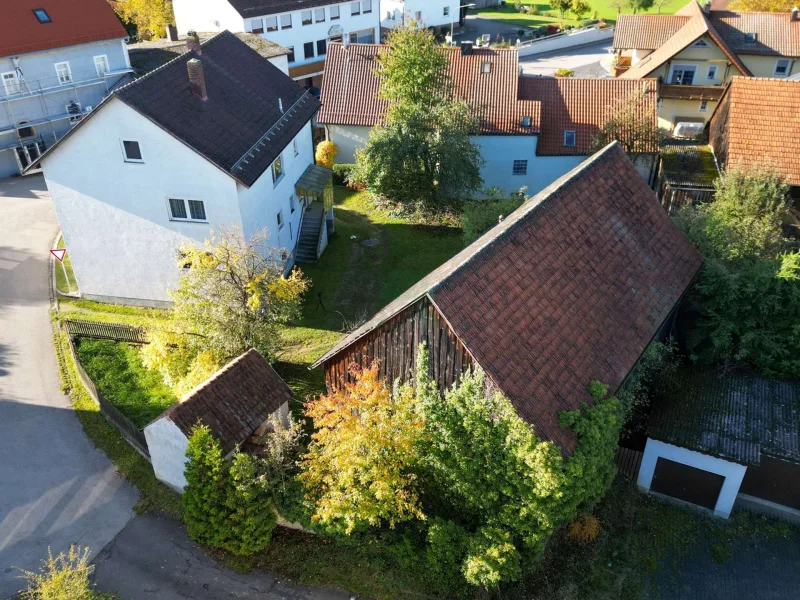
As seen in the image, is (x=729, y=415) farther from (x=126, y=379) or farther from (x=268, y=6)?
(x=268, y=6)

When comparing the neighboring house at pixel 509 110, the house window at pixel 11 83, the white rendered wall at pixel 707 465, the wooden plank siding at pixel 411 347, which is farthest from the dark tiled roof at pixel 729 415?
the house window at pixel 11 83

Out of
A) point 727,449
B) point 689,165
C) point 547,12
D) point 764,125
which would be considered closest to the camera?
point 727,449

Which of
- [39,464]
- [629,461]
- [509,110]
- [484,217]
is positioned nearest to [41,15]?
[509,110]

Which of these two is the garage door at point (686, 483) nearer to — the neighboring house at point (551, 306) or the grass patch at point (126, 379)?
the neighboring house at point (551, 306)

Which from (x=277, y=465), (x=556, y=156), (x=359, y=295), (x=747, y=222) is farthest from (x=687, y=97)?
(x=277, y=465)

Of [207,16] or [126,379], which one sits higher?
[207,16]

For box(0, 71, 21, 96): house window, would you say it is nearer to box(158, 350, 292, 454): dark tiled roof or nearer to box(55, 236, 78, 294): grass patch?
box(55, 236, 78, 294): grass patch
